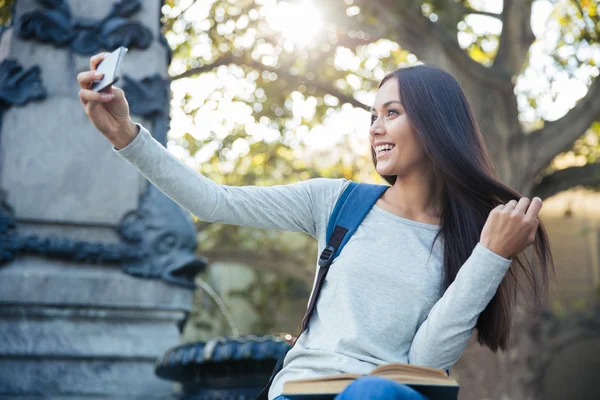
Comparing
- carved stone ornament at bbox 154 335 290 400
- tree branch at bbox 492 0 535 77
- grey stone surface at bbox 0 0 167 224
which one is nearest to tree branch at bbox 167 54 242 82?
tree branch at bbox 492 0 535 77

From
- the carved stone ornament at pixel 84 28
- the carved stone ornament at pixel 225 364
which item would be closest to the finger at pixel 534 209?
the carved stone ornament at pixel 225 364

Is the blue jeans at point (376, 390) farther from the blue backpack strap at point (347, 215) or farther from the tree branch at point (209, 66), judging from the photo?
the tree branch at point (209, 66)

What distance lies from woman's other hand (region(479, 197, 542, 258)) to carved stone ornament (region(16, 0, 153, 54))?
3.17 meters

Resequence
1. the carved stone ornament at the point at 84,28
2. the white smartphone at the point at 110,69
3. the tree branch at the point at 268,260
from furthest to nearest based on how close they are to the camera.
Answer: the tree branch at the point at 268,260
the carved stone ornament at the point at 84,28
the white smartphone at the point at 110,69

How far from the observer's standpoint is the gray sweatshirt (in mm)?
2260

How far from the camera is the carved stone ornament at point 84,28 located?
4695 millimetres

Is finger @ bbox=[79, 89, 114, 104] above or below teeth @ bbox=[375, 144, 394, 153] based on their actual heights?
above

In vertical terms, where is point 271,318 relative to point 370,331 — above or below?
below

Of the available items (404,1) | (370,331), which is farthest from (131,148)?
(404,1)

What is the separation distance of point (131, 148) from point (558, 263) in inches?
654

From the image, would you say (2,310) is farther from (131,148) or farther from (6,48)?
(131,148)

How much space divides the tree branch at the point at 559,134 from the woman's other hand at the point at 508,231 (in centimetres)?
755

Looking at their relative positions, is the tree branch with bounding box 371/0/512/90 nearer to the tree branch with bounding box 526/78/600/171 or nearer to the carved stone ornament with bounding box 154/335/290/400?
the tree branch with bounding box 526/78/600/171

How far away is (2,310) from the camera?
13.7 feet
